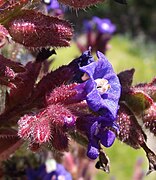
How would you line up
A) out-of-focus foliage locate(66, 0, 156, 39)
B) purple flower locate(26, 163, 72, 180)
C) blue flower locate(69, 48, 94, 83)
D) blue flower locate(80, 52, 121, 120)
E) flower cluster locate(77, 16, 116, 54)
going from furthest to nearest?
1. out-of-focus foliage locate(66, 0, 156, 39)
2. flower cluster locate(77, 16, 116, 54)
3. purple flower locate(26, 163, 72, 180)
4. blue flower locate(69, 48, 94, 83)
5. blue flower locate(80, 52, 121, 120)

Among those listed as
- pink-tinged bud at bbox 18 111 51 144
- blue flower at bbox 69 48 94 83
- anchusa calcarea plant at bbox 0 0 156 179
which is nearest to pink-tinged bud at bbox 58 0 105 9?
anchusa calcarea plant at bbox 0 0 156 179

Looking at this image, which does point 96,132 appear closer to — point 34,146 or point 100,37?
point 34,146

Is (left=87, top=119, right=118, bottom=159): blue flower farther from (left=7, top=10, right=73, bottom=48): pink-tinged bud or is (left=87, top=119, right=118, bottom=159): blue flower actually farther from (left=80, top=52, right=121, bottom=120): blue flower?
(left=7, top=10, right=73, bottom=48): pink-tinged bud

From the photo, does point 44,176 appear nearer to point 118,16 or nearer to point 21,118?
point 21,118

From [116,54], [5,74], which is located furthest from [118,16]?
[5,74]

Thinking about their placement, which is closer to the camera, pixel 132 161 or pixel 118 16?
pixel 132 161

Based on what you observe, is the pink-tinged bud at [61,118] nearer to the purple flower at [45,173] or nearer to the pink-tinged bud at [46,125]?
the pink-tinged bud at [46,125]

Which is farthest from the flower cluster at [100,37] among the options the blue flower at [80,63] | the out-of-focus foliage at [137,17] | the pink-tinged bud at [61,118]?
the out-of-focus foliage at [137,17]
